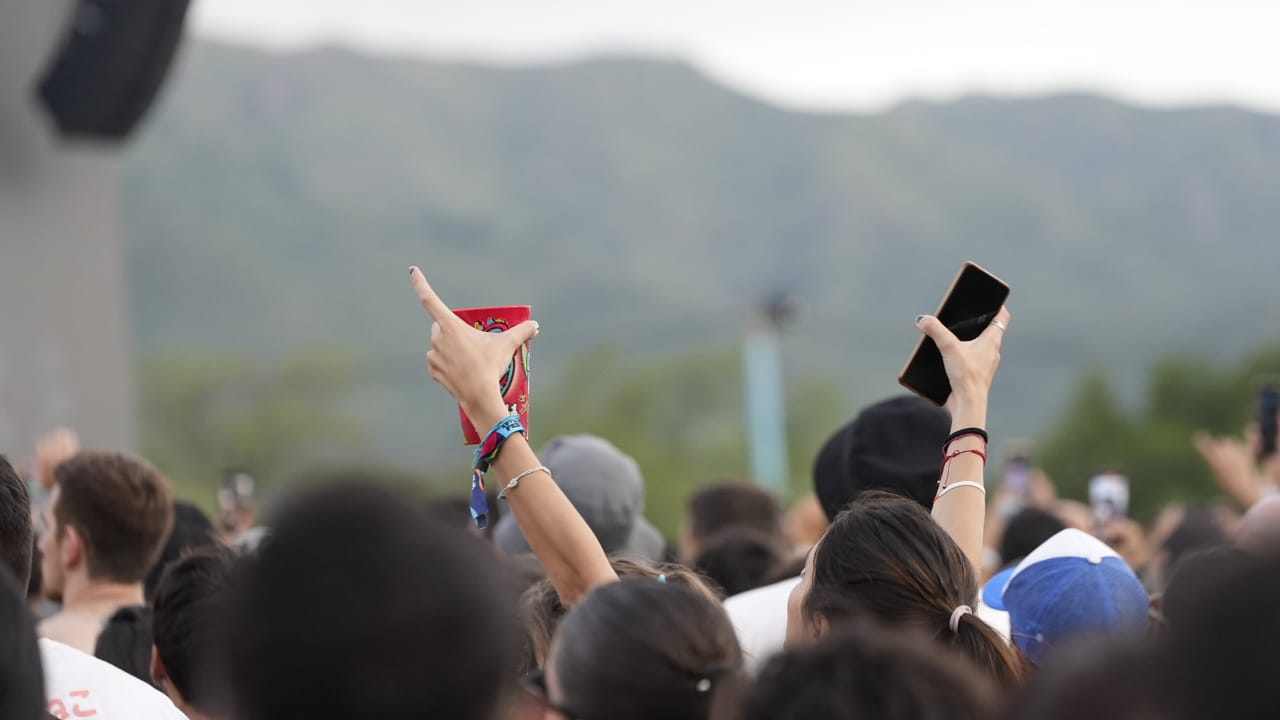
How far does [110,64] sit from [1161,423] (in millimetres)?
38356

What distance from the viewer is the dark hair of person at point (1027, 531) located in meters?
4.66

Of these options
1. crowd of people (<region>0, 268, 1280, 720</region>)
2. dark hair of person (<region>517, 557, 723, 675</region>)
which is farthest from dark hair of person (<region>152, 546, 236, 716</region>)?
dark hair of person (<region>517, 557, 723, 675</region>)

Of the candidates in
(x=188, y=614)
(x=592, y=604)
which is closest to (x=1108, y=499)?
(x=188, y=614)

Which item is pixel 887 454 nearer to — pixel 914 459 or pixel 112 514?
pixel 914 459

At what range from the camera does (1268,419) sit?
5078mm

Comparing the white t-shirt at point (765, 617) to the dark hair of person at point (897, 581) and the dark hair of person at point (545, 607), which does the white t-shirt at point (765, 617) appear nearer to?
the dark hair of person at point (545, 607)

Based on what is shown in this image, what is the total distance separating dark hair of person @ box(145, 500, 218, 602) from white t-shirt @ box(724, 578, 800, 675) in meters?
1.74

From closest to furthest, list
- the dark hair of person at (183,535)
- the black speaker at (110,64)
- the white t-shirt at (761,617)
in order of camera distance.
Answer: the white t-shirt at (761,617) < the dark hair of person at (183,535) < the black speaker at (110,64)

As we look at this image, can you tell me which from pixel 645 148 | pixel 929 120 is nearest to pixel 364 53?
pixel 645 148

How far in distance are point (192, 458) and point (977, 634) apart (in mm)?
78518

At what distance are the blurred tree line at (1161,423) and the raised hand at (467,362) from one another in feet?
103

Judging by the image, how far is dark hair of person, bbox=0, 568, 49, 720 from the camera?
5.19 feet

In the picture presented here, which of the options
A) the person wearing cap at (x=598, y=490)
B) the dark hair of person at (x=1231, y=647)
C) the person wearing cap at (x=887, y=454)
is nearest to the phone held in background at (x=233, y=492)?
the person wearing cap at (x=598, y=490)

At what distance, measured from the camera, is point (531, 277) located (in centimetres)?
11919
